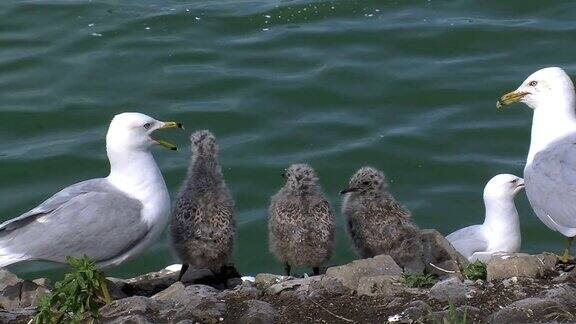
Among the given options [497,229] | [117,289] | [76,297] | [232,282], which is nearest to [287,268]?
[232,282]

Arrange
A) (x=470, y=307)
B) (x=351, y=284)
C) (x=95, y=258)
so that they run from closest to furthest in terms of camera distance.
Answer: (x=470, y=307)
(x=351, y=284)
(x=95, y=258)

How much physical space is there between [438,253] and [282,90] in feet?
20.7

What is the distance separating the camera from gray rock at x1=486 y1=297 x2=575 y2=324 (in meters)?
7.21

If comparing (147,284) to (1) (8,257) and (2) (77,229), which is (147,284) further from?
(1) (8,257)

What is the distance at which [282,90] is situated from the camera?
1555 cm

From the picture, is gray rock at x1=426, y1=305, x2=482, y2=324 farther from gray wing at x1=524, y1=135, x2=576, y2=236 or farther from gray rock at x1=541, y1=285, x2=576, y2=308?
gray wing at x1=524, y1=135, x2=576, y2=236

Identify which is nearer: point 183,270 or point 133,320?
point 133,320

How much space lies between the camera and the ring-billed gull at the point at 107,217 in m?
9.12

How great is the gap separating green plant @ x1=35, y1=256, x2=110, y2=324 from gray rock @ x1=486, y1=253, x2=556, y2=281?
2.41 meters

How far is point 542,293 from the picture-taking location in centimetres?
770

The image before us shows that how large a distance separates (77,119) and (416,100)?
382 centimetres

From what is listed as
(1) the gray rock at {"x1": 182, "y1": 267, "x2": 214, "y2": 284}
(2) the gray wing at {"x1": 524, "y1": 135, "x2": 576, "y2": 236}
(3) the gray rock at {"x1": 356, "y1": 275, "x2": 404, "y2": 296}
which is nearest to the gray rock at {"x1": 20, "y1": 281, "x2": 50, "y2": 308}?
(1) the gray rock at {"x1": 182, "y1": 267, "x2": 214, "y2": 284}

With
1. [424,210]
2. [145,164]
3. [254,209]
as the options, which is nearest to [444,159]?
[424,210]

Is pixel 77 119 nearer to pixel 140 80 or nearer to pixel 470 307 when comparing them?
pixel 140 80
